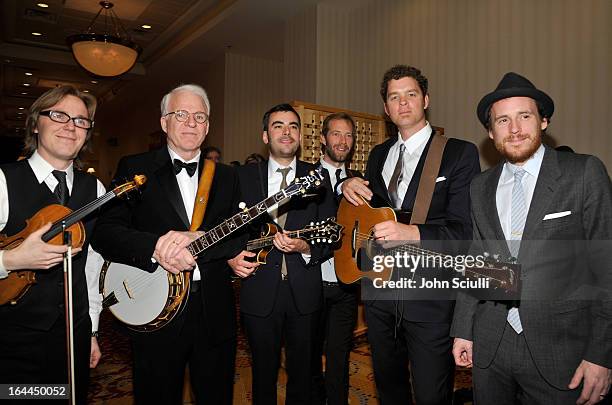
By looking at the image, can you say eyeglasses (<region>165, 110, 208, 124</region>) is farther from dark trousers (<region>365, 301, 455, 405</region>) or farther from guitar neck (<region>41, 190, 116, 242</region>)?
dark trousers (<region>365, 301, 455, 405</region>)

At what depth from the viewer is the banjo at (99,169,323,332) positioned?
2170 mm

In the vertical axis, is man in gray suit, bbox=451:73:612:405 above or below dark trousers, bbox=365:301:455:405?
above

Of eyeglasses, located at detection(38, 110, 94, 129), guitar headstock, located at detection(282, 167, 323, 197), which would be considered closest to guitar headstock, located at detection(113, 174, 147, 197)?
eyeglasses, located at detection(38, 110, 94, 129)

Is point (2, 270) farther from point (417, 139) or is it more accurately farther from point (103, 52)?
point (103, 52)

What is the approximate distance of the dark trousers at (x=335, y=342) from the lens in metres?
3.07

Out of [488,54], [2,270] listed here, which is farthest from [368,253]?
[488,54]

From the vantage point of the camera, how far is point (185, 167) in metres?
2.36

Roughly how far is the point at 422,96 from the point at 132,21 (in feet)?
27.6

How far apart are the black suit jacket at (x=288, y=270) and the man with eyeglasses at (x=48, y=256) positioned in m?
0.89

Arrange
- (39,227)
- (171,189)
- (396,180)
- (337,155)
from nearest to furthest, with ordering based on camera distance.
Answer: (39,227), (171,189), (396,180), (337,155)

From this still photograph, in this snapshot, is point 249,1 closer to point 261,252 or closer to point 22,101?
point 261,252

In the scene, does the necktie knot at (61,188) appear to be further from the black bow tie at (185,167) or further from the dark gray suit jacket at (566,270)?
the dark gray suit jacket at (566,270)

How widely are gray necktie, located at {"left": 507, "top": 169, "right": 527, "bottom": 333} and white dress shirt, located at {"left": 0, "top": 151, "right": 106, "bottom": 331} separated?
2057 millimetres

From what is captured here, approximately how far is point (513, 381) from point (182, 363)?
159 centimetres
